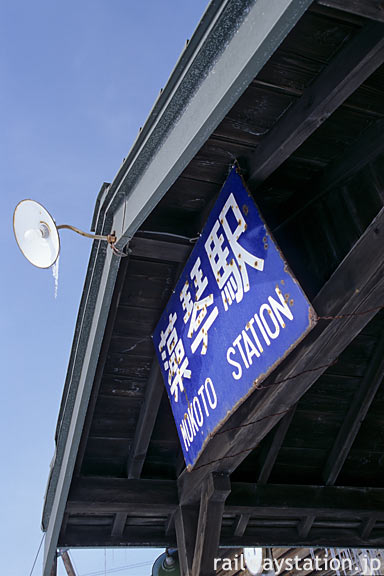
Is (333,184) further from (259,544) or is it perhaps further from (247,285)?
(259,544)

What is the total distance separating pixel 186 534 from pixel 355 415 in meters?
1.86

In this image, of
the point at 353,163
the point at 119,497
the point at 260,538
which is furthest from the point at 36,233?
the point at 260,538

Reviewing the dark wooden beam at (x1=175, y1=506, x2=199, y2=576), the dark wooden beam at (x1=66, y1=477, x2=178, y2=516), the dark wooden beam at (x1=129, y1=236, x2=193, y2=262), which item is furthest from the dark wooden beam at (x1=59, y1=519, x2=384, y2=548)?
the dark wooden beam at (x1=129, y1=236, x2=193, y2=262)

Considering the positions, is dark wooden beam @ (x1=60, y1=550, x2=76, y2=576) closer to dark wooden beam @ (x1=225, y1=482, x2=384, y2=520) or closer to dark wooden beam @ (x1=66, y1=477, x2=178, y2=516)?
dark wooden beam @ (x1=66, y1=477, x2=178, y2=516)

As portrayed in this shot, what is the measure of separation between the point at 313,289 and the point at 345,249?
34 cm

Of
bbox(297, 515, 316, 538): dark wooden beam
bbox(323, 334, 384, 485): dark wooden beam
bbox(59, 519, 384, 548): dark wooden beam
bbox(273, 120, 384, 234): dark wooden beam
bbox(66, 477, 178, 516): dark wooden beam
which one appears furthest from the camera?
bbox(297, 515, 316, 538): dark wooden beam

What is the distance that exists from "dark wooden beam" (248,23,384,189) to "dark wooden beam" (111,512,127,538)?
3.51 meters

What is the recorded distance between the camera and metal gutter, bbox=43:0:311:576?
2.15 meters

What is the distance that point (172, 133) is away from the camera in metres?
2.85

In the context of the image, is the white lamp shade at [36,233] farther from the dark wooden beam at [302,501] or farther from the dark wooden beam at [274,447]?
the dark wooden beam at [302,501]

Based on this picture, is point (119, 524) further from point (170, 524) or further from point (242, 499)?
point (242, 499)

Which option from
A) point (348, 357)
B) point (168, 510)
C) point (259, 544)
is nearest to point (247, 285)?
point (348, 357)

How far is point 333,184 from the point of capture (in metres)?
3.32

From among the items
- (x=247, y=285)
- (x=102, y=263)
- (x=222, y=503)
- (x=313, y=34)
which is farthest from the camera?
(x=222, y=503)
